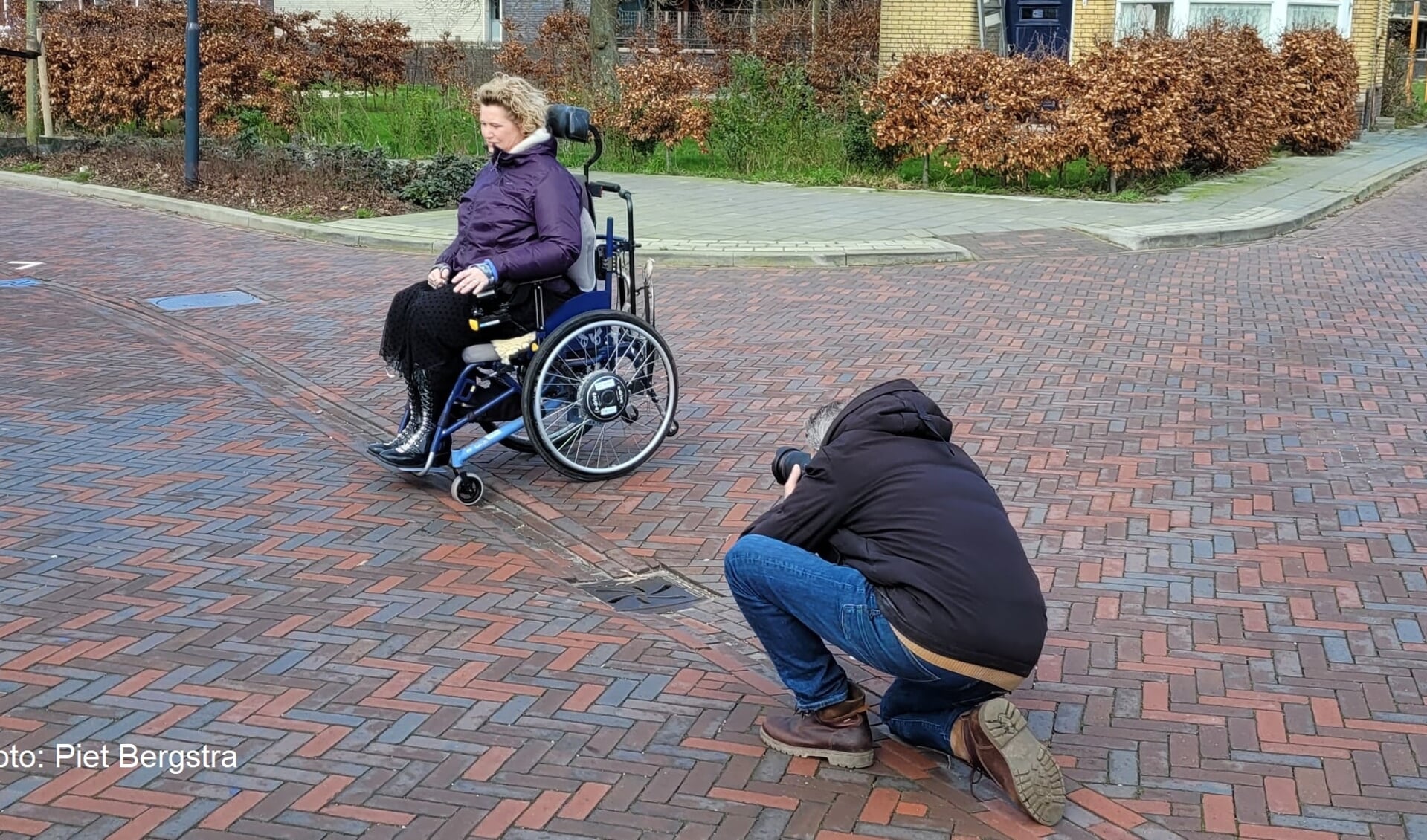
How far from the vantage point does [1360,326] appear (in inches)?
373

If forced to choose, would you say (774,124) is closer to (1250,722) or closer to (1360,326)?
(1360,326)

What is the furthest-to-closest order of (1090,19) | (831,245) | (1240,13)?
(1090,19), (1240,13), (831,245)

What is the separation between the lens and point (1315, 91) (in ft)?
64.6

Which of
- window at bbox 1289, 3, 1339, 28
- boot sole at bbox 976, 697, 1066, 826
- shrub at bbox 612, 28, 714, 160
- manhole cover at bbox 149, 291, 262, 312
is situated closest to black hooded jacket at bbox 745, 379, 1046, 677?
boot sole at bbox 976, 697, 1066, 826

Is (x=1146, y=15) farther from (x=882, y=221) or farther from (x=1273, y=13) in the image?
(x=882, y=221)

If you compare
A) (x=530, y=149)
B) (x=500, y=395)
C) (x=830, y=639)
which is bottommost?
(x=830, y=639)

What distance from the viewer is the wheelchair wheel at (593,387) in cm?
613

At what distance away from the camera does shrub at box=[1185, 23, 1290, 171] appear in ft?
51.3

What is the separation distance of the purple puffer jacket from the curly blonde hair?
0.05 metres

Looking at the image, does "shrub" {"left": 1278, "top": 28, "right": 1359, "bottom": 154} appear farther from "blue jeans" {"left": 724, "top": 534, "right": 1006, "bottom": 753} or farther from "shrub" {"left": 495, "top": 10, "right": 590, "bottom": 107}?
"blue jeans" {"left": 724, "top": 534, "right": 1006, "bottom": 753}

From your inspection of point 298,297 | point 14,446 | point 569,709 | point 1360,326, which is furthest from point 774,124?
→ point 569,709

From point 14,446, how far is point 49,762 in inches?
138

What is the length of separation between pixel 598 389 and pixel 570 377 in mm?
134

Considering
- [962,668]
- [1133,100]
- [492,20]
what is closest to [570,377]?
[962,668]
